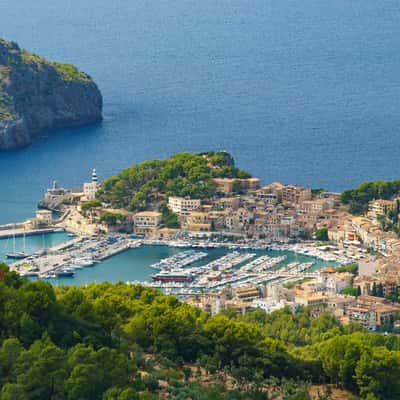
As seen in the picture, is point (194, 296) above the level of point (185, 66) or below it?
below

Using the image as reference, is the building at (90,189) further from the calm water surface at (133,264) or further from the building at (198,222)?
the calm water surface at (133,264)

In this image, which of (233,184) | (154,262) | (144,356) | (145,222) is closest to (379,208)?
(233,184)

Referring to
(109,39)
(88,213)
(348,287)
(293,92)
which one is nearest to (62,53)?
(109,39)

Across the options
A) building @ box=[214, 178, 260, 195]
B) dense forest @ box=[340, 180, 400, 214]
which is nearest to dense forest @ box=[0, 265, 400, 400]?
dense forest @ box=[340, 180, 400, 214]

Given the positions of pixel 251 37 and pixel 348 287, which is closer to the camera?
pixel 348 287

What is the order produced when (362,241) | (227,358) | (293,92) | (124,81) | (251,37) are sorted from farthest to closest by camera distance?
(251,37), (124,81), (293,92), (362,241), (227,358)

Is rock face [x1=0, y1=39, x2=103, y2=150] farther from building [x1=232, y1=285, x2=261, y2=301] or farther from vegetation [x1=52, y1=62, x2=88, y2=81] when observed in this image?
building [x1=232, y1=285, x2=261, y2=301]

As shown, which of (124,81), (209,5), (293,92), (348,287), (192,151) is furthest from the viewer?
(209,5)

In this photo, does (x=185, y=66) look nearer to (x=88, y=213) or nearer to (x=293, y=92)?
(x=293, y=92)
